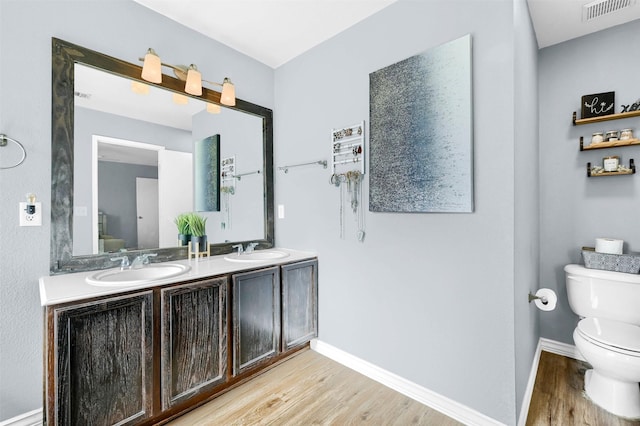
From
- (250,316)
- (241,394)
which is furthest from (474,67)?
(241,394)

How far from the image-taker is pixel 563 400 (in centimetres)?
177

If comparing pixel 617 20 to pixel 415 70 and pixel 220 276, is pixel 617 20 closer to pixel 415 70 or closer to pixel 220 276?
pixel 415 70

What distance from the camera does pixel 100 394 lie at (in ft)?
4.39

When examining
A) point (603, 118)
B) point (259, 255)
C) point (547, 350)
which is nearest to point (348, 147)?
point (259, 255)

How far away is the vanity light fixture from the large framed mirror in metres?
0.11

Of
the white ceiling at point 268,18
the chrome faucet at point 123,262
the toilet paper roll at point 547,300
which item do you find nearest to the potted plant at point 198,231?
the chrome faucet at point 123,262

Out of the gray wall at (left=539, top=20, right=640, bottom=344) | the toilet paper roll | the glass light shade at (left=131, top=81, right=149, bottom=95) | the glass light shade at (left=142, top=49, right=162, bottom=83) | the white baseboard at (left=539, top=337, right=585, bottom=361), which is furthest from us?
the white baseboard at (left=539, top=337, right=585, bottom=361)

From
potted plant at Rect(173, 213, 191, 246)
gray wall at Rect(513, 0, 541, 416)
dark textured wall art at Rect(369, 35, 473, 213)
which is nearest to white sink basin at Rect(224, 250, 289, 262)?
potted plant at Rect(173, 213, 191, 246)

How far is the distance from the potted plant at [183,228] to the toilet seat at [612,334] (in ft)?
8.81

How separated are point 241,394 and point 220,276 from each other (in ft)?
2.63

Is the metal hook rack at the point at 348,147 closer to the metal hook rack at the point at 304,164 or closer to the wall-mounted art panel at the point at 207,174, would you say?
the metal hook rack at the point at 304,164

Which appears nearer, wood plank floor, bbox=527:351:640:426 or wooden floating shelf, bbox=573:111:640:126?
wood plank floor, bbox=527:351:640:426

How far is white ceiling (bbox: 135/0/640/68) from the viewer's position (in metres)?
1.92

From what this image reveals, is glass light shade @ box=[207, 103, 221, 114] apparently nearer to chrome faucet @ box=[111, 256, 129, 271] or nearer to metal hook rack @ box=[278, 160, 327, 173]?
metal hook rack @ box=[278, 160, 327, 173]
